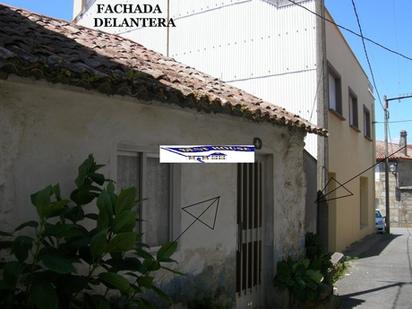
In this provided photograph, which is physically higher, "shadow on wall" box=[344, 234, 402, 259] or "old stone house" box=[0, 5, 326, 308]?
"old stone house" box=[0, 5, 326, 308]

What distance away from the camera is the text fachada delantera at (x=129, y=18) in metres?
14.7

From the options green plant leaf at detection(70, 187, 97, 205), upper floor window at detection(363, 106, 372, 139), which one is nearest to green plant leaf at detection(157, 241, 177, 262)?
green plant leaf at detection(70, 187, 97, 205)

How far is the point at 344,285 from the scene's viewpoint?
9.95m

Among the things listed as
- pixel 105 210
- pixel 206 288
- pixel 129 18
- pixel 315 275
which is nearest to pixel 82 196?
pixel 105 210

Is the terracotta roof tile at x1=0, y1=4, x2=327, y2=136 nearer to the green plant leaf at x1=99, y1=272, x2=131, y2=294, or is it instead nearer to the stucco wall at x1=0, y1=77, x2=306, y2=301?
the stucco wall at x1=0, y1=77, x2=306, y2=301

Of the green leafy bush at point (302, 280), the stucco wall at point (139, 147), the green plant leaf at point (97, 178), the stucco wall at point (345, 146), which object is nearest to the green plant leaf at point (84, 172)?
the green plant leaf at point (97, 178)

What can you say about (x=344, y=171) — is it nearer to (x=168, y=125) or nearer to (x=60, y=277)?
(x=168, y=125)

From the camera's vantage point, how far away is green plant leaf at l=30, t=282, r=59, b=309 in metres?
3.08

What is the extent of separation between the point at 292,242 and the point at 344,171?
7132 millimetres

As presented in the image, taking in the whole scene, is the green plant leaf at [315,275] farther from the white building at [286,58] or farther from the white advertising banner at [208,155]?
the white advertising banner at [208,155]

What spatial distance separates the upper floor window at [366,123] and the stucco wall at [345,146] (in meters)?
0.31

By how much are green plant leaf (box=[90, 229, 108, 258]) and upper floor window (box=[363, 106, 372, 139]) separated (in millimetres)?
17097

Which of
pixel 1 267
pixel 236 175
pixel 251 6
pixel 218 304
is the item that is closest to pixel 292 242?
pixel 236 175

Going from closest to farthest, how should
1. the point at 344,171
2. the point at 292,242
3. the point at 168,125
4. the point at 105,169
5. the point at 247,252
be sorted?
the point at 105,169, the point at 168,125, the point at 247,252, the point at 292,242, the point at 344,171
